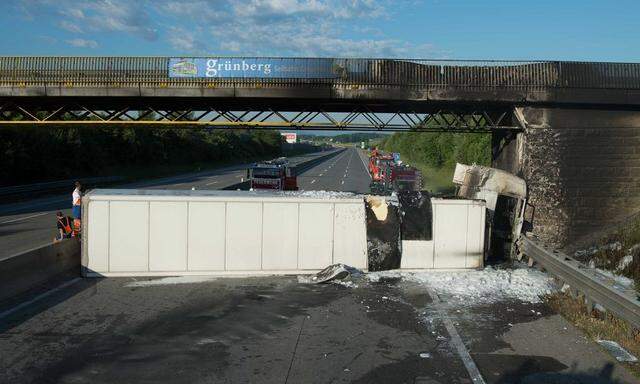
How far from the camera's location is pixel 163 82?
23.9 m

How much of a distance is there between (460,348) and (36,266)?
24.0 feet

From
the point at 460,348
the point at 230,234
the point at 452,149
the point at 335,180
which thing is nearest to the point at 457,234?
the point at 230,234

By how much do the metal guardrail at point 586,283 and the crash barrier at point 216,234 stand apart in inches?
137

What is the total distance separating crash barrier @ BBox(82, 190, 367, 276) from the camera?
10.9 m

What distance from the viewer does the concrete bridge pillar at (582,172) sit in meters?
21.1

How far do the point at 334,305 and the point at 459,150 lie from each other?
45802mm

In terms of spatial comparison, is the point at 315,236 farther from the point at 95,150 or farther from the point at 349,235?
the point at 95,150

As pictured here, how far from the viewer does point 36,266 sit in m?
9.80

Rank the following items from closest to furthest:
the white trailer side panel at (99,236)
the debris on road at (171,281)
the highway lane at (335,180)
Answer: the debris on road at (171,281) → the white trailer side panel at (99,236) → the highway lane at (335,180)

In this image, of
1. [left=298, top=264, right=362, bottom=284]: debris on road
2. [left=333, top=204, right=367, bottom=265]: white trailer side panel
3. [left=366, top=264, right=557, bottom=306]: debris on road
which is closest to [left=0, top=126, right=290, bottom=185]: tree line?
[left=333, top=204, right=367, bottom=265]: white trailer side panel

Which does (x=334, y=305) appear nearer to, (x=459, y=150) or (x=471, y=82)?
(x=471, y=82)

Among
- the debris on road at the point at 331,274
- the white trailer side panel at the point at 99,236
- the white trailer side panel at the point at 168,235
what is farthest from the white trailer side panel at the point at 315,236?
the white trailer side panel at the point at 99,236

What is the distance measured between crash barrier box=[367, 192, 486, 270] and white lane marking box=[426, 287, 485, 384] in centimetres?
222

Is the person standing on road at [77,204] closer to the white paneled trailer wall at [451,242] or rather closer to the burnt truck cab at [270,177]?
the white paneled trailer wall at [451,242]
